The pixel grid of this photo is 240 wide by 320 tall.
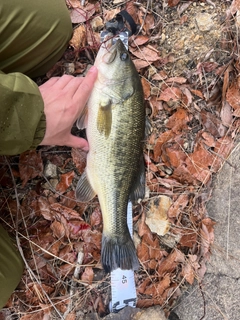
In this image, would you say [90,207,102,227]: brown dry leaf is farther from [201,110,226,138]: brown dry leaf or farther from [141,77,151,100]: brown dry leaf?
[201,110,226,138]: brown dry leaf

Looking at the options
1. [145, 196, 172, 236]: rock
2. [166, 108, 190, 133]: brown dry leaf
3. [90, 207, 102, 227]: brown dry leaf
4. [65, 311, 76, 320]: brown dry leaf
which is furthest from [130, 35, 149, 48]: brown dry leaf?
[65, 311, 76, 320]: brown dry leaf

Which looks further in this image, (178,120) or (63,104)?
(178,120)

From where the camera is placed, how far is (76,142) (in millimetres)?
2713

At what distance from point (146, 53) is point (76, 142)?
1.07 metres

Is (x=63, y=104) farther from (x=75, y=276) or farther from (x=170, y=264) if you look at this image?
(x=170, y=264)

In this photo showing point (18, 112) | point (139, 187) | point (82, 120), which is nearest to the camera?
point (18, 112)

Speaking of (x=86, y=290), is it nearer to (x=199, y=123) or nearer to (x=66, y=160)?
(x=66, y=160)

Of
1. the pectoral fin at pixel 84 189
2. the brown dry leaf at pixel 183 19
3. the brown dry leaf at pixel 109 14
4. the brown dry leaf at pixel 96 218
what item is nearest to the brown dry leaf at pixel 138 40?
the brown dry leaf at pixel 109 14

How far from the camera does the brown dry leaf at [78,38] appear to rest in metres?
3.12

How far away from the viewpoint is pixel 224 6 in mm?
3266

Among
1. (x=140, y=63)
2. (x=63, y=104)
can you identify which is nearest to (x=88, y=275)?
(x=63, y=104)

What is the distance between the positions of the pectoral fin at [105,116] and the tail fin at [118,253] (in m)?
0.82

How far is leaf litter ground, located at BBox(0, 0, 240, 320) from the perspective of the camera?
310cm

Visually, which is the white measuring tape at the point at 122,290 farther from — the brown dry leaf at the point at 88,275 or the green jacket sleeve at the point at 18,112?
the green jacket sleeve at the point at 18,112
